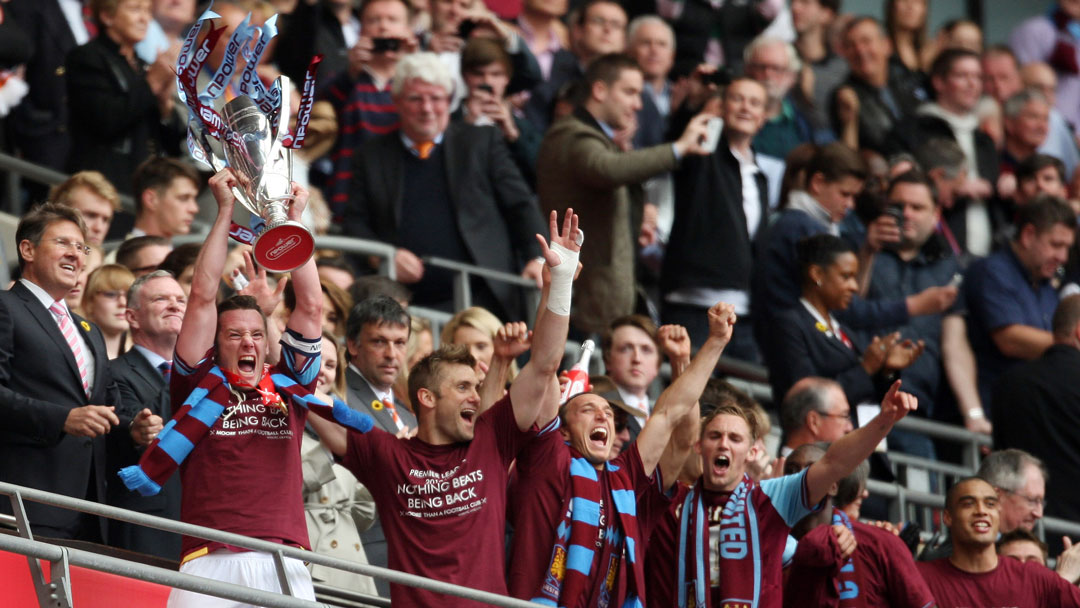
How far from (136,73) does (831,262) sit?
12.1ft

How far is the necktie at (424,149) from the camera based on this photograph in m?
10.1

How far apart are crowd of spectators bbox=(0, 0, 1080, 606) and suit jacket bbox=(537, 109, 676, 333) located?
2cm

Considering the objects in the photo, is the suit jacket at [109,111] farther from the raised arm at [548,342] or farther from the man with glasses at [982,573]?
the man with glasses at [982,573]

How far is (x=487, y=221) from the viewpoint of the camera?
1010cm

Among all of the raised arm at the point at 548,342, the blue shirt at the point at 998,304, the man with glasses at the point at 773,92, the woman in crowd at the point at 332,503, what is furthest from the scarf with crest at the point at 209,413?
the man with glasses at the point at 773,92

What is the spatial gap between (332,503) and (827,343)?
3058mm

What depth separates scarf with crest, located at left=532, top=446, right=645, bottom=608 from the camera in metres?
6.63

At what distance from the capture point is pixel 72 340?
679 cm

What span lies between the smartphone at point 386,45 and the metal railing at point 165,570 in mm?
5386

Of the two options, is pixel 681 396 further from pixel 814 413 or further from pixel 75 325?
pixel 75 325

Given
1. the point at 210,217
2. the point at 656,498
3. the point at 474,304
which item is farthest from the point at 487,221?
the point at 656,498

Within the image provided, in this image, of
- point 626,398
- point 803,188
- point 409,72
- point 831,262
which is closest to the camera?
point 626,398

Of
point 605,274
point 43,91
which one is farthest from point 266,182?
point 43,91

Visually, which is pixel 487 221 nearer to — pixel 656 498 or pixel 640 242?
pixel 640 242
